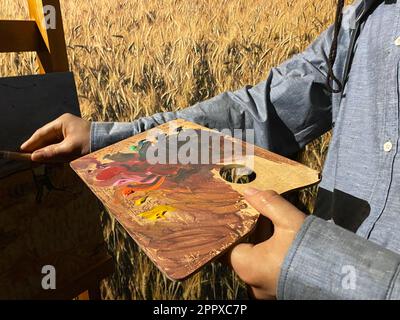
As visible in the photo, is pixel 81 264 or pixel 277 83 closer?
pixel 277 83

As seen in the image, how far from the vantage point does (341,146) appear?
0.65m

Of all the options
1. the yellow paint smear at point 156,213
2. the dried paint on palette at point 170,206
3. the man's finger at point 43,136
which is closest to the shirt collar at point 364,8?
the dried paint on palette at point 170,206

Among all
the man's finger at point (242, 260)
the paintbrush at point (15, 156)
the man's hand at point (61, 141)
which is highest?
the man's hand at point (61, 141)

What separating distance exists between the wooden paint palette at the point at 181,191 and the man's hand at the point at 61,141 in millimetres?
96

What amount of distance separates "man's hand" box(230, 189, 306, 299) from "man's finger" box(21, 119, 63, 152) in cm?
50

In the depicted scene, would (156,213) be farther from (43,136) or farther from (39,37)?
(39,37)

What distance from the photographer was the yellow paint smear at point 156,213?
50 centimetres

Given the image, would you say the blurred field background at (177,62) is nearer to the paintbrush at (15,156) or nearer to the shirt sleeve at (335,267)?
the paintbrush at (15,156)

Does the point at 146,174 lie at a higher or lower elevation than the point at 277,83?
lower

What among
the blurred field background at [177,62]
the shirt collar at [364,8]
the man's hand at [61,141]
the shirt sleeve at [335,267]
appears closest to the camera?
the shirt sleeve at [335,267]

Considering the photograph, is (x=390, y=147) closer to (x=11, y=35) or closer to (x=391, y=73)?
(x=391, y=73)

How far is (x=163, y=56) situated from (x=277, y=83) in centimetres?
79

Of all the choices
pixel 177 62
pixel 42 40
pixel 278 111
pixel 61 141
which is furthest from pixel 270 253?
pixel 177 62
